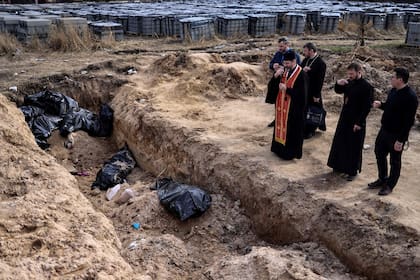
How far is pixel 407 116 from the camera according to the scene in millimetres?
4879

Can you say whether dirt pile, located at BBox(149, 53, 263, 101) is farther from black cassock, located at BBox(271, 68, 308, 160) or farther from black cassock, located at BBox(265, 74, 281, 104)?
black cassock, located at BBox(271, 68, 308, 160)

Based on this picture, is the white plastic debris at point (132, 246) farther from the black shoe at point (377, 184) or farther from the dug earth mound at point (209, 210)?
the black shoe at point (377, 184)

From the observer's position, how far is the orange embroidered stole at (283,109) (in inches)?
240

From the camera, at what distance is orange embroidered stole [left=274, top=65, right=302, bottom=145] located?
20.0 feet

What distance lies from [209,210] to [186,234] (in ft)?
1.58

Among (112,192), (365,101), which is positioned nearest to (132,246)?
(112,192)

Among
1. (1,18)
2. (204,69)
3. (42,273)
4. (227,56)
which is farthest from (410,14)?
(42,273)

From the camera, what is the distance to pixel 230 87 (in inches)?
400

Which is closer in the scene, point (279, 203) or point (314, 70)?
point (279, 203)

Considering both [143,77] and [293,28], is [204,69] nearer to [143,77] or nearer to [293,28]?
[143,77]

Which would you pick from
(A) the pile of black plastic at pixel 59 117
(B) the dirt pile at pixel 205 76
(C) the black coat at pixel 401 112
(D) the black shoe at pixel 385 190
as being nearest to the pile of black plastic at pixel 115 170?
(A) the pile of black plastic at pixel 59 117

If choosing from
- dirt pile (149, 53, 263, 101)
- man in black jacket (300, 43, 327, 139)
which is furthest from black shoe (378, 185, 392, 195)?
dirt pile (149, 53, 263, 101)

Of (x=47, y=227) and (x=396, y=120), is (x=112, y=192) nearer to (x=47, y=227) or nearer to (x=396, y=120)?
(x=47, y=227)

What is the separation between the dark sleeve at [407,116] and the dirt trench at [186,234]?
1.59 m
